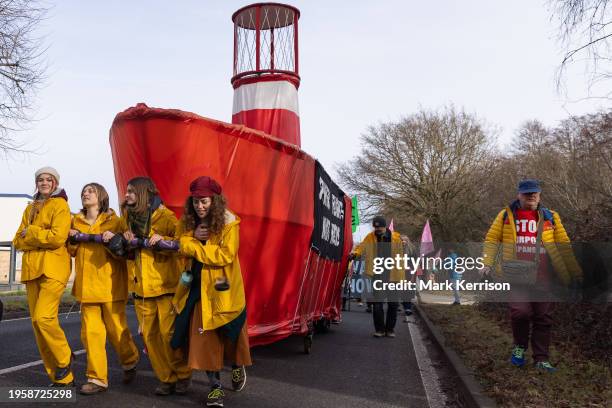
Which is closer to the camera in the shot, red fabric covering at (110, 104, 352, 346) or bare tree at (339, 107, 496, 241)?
red fabric covering at (110, 104, 352, 346)

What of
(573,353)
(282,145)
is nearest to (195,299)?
(282,145)

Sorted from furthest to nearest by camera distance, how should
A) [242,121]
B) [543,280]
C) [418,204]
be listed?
[418,204]
[242,121]
[543,280]

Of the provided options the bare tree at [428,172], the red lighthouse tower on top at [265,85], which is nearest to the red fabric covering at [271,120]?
the red lighthouse tower on top at [265,85]

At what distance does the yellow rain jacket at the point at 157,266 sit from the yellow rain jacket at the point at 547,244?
3.22 m

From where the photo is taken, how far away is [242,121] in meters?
9.66

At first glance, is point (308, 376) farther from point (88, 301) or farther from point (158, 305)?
point (88, 301)

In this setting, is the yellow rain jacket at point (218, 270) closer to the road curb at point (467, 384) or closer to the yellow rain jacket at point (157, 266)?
the yellow rain jacket at point (157, 266)

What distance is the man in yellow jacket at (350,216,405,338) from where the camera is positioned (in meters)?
9.53

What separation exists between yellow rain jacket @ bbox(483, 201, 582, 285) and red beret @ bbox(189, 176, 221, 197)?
3.04 metres

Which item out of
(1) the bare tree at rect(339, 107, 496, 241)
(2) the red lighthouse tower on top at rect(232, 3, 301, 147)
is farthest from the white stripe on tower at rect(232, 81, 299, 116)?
(1) the bare tree at rect(339, 107, 496, 241)

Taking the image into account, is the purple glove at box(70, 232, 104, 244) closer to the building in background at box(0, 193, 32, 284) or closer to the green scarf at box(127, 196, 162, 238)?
the green scarf at box(127, 196, 162, 238)

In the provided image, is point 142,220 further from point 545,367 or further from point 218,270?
point 545,367

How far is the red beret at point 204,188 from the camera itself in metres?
4.72

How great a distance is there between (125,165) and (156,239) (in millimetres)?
1521
